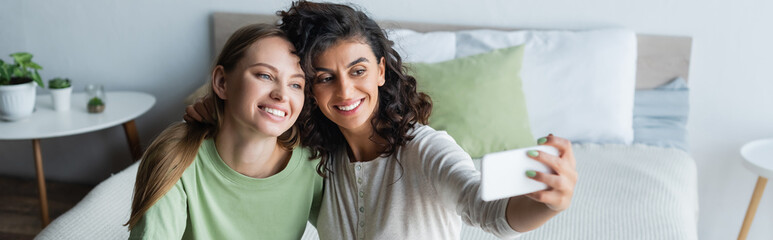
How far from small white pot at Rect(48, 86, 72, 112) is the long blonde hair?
5.00ft

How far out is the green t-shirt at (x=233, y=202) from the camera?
1.14 metres

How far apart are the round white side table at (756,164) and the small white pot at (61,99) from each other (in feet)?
7.71

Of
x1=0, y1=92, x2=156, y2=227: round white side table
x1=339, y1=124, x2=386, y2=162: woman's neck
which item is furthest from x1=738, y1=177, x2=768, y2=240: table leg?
x1=0, y1=92, x2=156, y2=227: round white side table

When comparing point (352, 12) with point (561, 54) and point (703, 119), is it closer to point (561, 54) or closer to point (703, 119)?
point (561, 54)

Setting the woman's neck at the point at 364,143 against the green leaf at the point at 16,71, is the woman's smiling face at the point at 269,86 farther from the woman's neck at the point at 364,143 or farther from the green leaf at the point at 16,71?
the green leaf at the point at 16,71

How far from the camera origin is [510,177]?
82cm

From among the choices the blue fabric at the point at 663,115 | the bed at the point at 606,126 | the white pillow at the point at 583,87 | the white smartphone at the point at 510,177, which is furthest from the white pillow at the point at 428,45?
the white smartphone at the point at 510,177

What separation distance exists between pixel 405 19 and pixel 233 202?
146 centimetres

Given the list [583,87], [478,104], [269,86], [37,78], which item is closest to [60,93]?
[37,78]

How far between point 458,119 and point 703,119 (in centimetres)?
100

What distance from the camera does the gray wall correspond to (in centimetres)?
233

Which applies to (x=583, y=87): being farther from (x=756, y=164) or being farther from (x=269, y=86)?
(x=269, y=86)

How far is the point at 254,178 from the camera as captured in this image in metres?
1.21

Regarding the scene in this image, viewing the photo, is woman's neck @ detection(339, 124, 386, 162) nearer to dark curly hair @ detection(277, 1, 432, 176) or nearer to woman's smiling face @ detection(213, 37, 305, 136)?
dark curly hair @ detection(277, 1, 432, 176)
